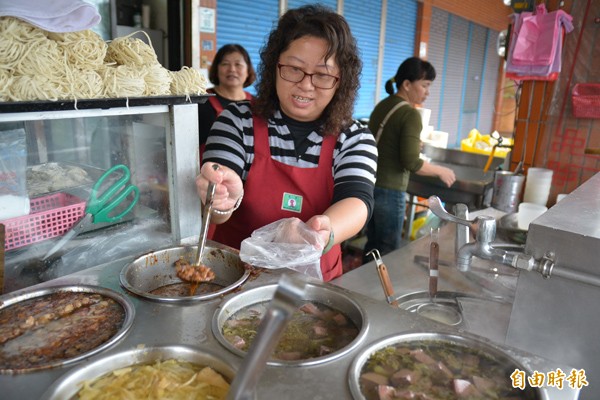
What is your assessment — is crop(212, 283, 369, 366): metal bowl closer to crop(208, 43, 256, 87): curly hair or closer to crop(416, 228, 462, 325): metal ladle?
crop(416, 228, 462, 325): metal ladle

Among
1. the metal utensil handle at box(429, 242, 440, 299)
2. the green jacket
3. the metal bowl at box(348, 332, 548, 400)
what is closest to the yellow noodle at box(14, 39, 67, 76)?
the metal bowl at box(348, 332, 548, 400)

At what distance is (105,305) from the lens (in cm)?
121

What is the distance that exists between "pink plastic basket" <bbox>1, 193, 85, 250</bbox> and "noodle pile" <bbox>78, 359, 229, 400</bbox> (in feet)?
1.98

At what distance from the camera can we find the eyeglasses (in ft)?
5.71

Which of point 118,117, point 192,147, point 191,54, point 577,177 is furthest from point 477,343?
point 191,54

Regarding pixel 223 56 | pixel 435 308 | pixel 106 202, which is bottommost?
pixel 435 308

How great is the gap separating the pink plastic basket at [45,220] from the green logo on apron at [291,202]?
0.81 m

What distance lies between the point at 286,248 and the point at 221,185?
0.34 meters

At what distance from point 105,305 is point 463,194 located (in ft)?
12.0

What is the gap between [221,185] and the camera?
157 centimetres

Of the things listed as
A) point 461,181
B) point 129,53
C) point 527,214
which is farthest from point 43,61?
point 461,181

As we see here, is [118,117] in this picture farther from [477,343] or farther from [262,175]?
[477,343]

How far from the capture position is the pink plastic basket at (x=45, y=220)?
1298mm

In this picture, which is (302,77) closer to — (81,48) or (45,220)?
(81,48)
